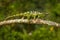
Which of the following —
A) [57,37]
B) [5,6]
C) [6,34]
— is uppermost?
[5,6]

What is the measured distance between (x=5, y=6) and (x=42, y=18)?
57 centimetres

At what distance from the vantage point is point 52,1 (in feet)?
6.84

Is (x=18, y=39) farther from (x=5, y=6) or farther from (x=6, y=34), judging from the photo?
(x=5, y=6)

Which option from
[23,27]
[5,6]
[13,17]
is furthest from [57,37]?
[5,6]

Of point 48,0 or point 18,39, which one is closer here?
point 18,39

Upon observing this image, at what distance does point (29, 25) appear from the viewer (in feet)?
6.22

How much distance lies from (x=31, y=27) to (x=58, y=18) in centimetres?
29

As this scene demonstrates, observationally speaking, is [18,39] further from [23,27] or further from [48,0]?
[48,0]

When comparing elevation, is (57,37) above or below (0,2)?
below

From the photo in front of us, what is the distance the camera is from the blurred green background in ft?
5.80

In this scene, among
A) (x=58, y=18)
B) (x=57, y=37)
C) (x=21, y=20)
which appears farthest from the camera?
(x=58, y=18)

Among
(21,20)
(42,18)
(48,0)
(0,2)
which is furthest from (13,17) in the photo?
(48,0)

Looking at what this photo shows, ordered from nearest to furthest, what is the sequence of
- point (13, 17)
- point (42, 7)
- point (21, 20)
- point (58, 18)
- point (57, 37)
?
point (21, 20), point (13, 17), point (57, 37), point (58, 18), point (42, 7)

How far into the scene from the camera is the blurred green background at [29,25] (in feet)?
5.80
